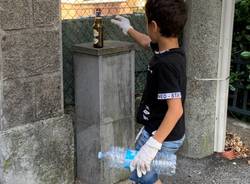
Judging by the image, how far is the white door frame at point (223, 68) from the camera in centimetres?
491

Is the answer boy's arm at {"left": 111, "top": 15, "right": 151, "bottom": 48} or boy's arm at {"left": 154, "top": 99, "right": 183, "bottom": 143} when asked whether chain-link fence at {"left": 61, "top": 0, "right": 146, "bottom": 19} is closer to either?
boy's arm at {"left": 111, "top": 15, "right": 151, "bottom": 48}

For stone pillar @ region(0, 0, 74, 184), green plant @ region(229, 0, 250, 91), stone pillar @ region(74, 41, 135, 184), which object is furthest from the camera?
green plant @ region(229, 0, 250, 91)

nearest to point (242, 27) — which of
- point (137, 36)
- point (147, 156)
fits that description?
point (137, 36)

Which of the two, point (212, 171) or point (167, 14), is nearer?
point (167, 14)

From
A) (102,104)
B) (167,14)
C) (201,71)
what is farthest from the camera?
(201,71)

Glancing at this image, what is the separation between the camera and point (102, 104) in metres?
4.16

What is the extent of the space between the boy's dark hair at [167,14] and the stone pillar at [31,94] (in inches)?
41.1

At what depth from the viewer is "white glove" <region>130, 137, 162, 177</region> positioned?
10.4 ft

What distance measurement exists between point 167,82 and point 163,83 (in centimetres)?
3

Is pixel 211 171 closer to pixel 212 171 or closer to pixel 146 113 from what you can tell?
pixel 212 171

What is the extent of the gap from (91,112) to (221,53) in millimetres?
1499

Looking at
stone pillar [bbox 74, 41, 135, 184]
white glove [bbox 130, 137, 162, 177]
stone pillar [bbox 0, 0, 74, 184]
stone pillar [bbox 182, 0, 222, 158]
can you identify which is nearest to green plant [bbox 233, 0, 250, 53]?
stone pillar [bbox 182, 0, 222, 158]

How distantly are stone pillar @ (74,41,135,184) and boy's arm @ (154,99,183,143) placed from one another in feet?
3.47

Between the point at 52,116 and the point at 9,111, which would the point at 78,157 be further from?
the point at 9,111
